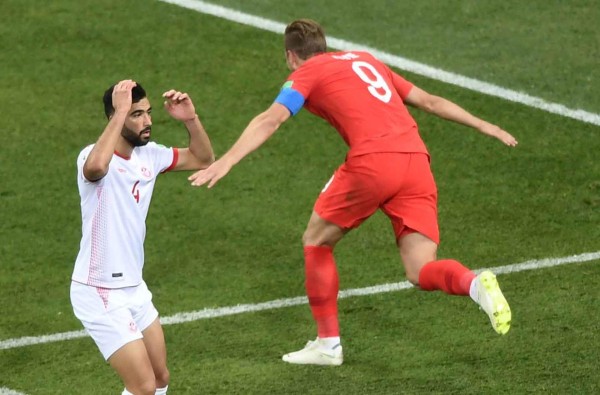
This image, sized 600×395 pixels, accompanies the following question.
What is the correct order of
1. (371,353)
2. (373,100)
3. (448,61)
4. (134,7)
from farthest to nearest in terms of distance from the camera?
(134,7) < (448,61) < (371,353) < (373,100)

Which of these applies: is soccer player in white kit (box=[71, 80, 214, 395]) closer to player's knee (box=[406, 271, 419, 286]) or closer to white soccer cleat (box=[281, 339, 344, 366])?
white soccer cleat (box=[281, 339, 344, 366])

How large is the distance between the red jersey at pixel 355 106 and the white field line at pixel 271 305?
190cm

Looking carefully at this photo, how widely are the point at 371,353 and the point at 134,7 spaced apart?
671cm

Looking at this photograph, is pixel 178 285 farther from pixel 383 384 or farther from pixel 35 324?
pixel 383 384

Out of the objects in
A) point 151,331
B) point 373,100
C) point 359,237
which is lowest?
point 359,237

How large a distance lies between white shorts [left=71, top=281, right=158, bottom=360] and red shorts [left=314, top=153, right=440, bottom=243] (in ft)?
5.22

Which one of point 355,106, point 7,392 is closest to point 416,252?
point 355,106

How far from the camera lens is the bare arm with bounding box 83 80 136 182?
7.98 m

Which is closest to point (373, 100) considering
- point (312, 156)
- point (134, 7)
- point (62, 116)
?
point (312, 156)

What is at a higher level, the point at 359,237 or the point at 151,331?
the point at 151,331

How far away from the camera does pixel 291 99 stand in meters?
8.92

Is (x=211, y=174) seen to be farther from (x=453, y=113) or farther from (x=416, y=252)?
(x=453, y=113)

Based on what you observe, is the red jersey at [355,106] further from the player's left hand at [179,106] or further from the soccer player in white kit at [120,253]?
the soccer player in white kit at [120,253]

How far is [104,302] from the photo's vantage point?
8.29 metres
